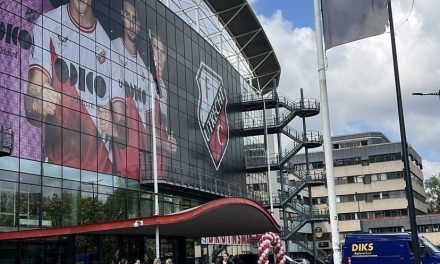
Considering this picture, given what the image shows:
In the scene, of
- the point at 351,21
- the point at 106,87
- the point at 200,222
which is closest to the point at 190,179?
the point at 106,87

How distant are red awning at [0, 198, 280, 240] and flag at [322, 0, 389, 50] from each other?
42.3ft

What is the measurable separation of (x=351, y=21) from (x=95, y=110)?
2554 centimetres

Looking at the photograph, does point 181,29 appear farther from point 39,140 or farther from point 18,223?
point 18,223

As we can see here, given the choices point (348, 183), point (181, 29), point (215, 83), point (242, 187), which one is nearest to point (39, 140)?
point (181, 29)

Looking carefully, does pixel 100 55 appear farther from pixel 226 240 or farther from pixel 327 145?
pixel 327 145

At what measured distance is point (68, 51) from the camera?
117 feet

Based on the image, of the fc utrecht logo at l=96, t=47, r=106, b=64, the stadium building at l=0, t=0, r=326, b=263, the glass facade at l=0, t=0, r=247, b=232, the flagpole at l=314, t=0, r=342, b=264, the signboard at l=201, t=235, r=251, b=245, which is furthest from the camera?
the signboard at l=201, t=235, r=251, b=245

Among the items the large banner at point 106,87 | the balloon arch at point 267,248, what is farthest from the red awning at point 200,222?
the large banner at point 106,87

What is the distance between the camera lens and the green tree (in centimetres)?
12581

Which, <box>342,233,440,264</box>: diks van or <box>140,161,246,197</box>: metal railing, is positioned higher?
<box>140,161,246,197</box>: metal railing

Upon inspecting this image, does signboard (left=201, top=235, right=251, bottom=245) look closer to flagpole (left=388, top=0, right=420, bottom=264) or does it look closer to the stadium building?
the stadium building

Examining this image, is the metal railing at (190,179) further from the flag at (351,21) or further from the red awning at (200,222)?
the flag at (351,21)

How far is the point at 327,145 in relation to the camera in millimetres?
14898

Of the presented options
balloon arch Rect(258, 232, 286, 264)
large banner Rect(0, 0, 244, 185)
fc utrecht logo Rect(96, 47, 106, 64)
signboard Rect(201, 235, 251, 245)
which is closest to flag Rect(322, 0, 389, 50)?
balloon arch Rect(258, 232, 286, 264)
